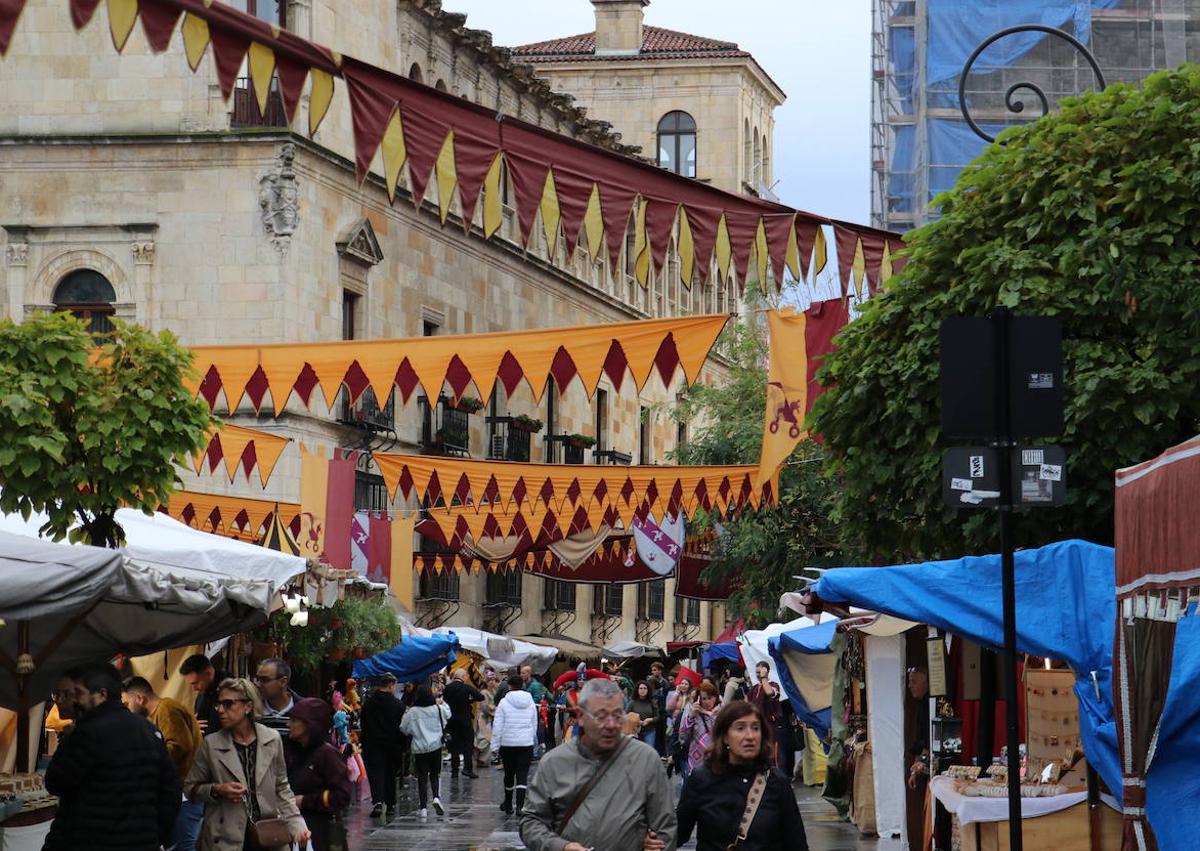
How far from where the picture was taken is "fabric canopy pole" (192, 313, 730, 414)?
2083 cm

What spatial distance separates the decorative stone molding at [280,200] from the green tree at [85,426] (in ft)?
76.5

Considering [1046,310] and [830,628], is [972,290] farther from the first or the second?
[830,628]

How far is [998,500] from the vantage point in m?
9.75

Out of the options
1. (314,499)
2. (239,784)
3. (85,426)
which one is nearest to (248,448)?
(314,499)

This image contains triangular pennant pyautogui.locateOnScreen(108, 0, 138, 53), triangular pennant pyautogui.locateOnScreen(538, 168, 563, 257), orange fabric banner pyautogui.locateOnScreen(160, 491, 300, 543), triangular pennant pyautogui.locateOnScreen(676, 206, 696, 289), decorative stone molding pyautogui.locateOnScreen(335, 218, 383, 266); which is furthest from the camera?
decorative stone molding pyautogui.locateOnScreen(335, 218, 383, 266)

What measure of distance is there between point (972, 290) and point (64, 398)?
23.0 ft

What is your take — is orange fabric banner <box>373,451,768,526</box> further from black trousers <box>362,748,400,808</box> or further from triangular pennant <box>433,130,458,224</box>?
triangular pennant <box>433,130,458,224</box>

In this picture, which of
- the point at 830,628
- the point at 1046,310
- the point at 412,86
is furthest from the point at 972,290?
the point at 830,628

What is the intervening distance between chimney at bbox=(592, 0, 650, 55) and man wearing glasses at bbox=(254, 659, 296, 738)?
184ft

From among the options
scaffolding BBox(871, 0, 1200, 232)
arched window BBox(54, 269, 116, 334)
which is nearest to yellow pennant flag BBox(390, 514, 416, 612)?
arched window BBox(54, 269, 116, 334)

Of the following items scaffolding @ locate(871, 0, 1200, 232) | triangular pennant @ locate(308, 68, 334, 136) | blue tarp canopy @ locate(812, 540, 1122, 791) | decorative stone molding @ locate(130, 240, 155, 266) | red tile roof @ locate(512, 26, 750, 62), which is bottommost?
blue tarp canopy @ locate(812, 540, 1122, 791)

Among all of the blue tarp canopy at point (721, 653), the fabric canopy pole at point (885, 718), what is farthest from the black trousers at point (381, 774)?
the blue tarp canopy at point (721, 653)

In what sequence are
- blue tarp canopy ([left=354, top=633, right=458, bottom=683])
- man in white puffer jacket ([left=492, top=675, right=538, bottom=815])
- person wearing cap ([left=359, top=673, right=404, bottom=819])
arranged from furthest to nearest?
blue tarp canopy ([left=354, top=633, right=458, bottom=683]), man in white puffer jacket ([left=492, top=675, right=538, bottom=815]), person wearing cap ([left=359, top=673, right=404, bottom=819])

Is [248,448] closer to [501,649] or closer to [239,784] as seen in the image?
[239,784]
